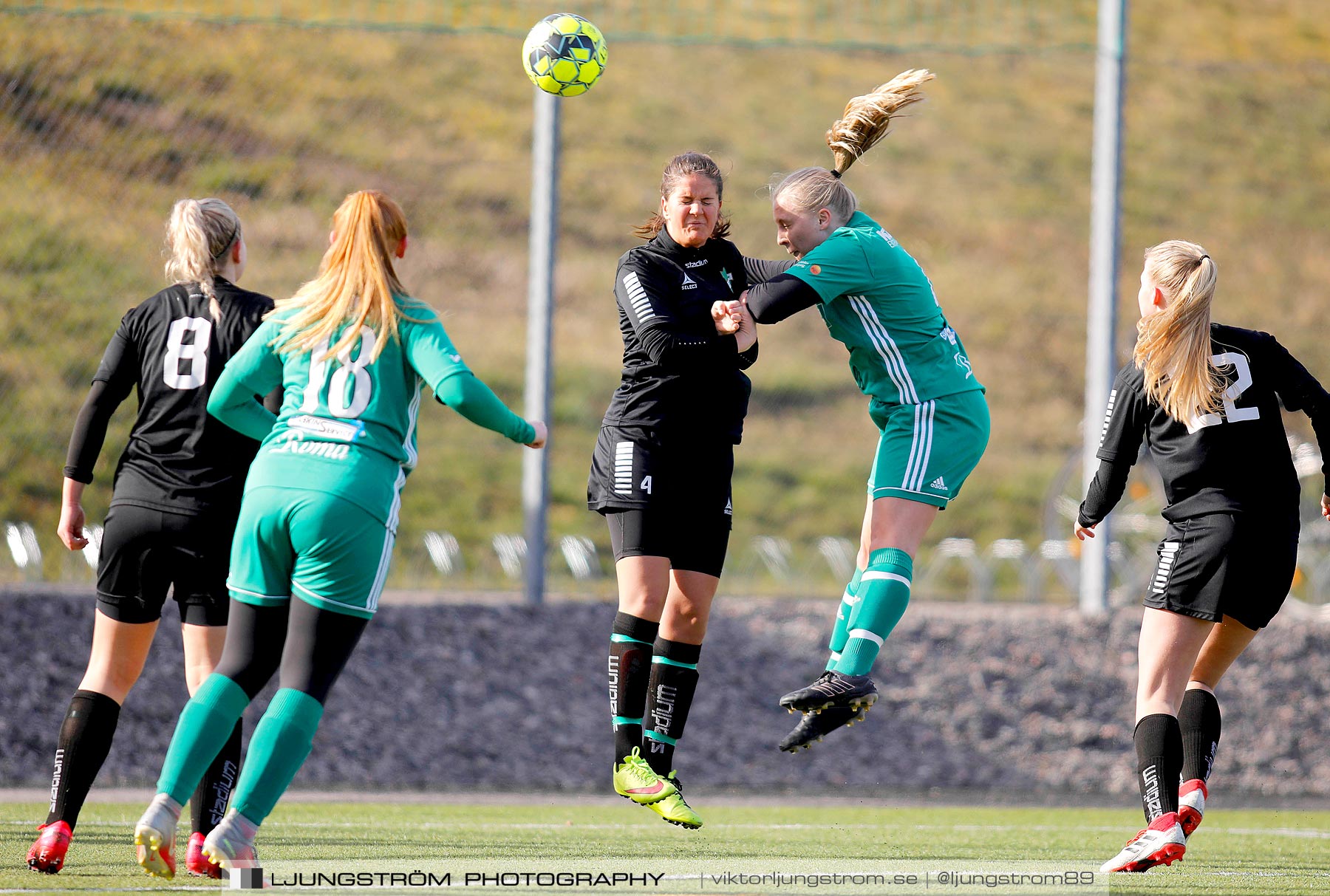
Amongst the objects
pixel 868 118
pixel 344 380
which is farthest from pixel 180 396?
pixel 868 118

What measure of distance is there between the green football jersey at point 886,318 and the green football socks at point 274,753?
242 centimetres

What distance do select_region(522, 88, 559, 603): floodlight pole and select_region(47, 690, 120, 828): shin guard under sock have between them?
456 centimetres

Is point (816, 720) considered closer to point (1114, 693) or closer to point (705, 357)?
point (705, 357)

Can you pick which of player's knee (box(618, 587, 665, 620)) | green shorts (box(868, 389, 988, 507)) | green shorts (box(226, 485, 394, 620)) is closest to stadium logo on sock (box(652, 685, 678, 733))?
player's knee (box(618, 587, 665, 620))

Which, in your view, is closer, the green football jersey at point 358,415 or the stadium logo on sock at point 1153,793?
the green football jersey at point 358,415

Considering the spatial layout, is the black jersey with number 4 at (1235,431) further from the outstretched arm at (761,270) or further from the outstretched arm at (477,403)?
the outstretched arm at (477,403)

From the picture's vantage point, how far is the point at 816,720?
18.3 ft

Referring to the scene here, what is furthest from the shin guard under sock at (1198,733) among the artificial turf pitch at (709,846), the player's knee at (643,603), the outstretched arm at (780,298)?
the outstretched arm at (780,298)

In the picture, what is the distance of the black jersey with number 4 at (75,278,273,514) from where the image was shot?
5527 millimetres

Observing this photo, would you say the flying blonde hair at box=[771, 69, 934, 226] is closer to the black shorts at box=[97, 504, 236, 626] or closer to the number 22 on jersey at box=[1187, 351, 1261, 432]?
the number 22 on jersey at box=[1187, 351, 1261, 432]

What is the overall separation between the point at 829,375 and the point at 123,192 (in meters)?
7.10

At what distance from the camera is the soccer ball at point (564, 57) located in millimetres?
7090

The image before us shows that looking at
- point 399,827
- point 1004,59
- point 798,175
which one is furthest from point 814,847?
point 1004,59

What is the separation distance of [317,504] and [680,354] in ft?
Answer: 5.81
